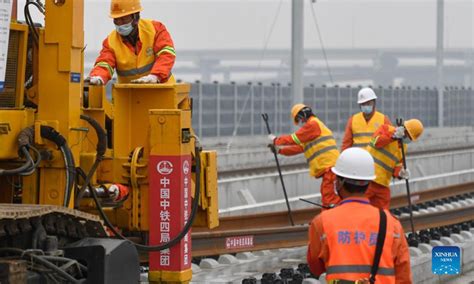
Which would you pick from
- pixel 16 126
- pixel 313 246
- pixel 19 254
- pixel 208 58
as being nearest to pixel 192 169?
pixel 16 126

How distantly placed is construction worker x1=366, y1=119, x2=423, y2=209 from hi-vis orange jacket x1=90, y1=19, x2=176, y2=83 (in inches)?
189

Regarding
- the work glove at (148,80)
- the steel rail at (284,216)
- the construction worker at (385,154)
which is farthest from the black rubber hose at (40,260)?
the construction worker at (385,154)

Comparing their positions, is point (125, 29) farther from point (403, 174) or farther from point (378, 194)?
point (403, 174)

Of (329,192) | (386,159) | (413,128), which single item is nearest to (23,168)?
(329,192)

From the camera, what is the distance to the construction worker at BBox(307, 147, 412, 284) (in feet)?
21.9

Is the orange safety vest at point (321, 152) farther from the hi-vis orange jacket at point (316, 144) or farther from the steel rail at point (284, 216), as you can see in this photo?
the steel rail at point (284, 216)

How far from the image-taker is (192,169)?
10.1 meters

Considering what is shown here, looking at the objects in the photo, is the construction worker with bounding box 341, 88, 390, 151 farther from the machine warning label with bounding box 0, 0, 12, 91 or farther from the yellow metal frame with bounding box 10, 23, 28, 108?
the machine warning label with bounding box 0, 0, 12, 91

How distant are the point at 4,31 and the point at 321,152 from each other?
24.9 ft

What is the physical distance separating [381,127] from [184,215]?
5681mm

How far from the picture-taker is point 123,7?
10.0 m

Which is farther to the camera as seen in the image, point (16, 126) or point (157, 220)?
point (157, 220)

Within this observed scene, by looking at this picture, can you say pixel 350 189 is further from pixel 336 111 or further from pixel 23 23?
pixel 336 111

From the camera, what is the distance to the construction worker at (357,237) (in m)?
6.67
